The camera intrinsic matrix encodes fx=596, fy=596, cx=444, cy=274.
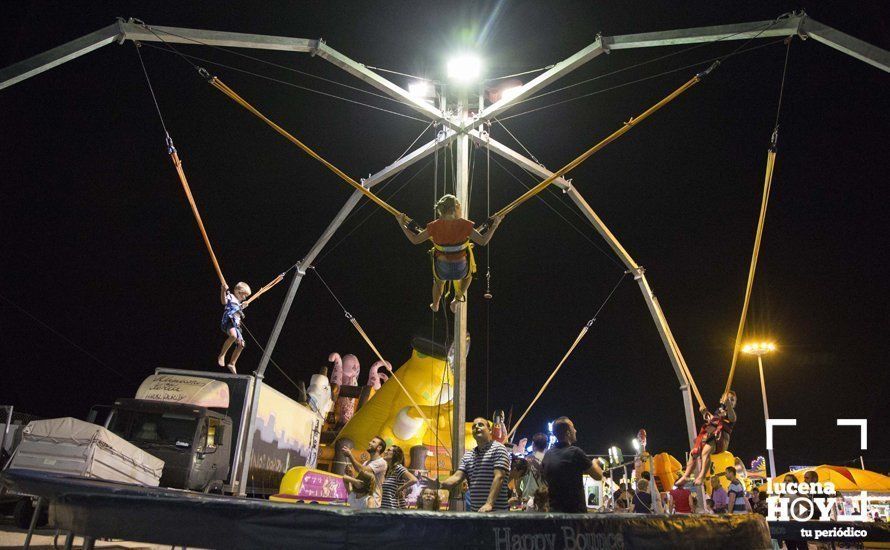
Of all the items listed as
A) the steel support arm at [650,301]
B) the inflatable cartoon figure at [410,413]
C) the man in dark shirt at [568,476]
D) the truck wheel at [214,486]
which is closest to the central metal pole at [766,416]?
the steel support arm at [650,301]

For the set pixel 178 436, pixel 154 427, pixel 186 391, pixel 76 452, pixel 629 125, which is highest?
pixel 629 125

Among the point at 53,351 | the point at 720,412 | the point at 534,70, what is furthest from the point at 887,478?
the point at 53,351

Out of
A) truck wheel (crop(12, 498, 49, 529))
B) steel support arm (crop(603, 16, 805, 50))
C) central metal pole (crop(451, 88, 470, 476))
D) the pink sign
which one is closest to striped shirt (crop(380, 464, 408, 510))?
central metal pole (crop(451, 88, 470, 476))

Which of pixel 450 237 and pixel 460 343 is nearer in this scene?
pixel 450 237

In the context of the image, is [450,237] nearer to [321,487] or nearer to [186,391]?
[186,391]

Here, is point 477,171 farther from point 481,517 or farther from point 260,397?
point 481,517

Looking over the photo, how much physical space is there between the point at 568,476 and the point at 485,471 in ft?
3.65

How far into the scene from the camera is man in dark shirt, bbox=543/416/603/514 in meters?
5.45

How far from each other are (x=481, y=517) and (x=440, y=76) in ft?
28.7

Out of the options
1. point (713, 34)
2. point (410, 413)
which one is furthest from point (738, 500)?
point (410, 413)

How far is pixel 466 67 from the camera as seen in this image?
10.5 meters

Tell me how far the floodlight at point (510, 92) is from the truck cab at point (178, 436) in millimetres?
7651

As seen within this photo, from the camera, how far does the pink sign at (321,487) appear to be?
39.7 feet

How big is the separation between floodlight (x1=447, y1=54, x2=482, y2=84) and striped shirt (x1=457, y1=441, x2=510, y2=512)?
21.9ft
